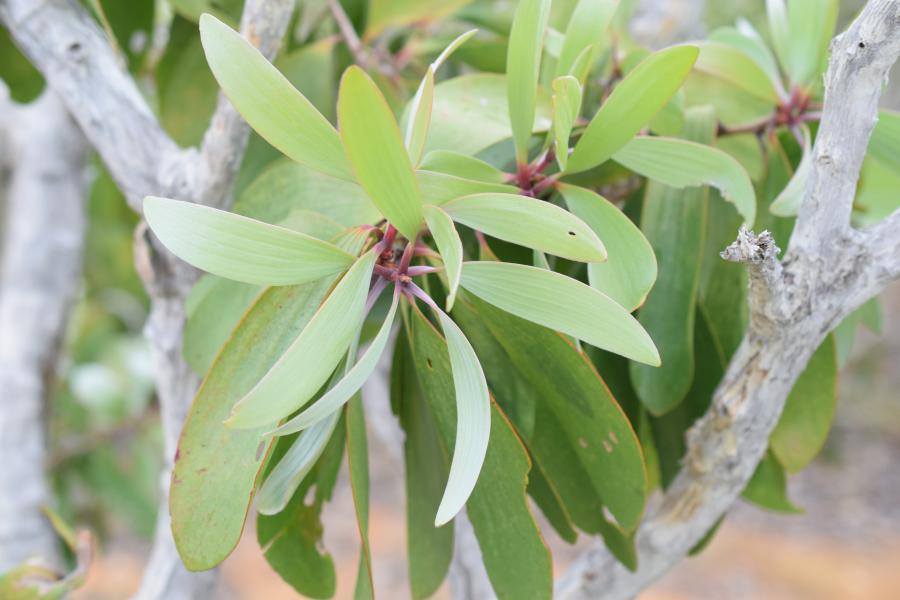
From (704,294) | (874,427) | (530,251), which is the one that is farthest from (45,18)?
(874,427)

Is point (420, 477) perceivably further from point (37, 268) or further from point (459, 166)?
point (37, 268)

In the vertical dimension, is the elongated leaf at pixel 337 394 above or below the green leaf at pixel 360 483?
above

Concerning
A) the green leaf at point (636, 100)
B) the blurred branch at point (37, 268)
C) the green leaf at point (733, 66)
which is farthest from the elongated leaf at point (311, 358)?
the blurred branch at point (37, 268)

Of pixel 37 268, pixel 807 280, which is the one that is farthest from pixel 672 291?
pixel 37 268

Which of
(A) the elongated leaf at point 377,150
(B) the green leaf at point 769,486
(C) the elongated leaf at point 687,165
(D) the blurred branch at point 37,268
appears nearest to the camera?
(A) the elongated leaf at point 377,150

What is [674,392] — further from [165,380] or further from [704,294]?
[165,380]

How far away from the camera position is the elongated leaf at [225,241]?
0.97 ft

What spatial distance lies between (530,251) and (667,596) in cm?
219

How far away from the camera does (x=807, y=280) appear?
381 mm

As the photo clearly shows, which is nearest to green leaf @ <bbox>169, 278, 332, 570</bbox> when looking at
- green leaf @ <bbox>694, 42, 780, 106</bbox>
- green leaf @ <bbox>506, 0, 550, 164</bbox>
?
green leaf @ <bbox>506, 0, 550, 164</bbox>

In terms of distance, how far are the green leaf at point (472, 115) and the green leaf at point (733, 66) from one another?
10 cm

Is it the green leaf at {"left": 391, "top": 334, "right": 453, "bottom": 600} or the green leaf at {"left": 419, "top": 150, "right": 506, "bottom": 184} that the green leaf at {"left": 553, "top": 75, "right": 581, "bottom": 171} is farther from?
the green leaf at {"left": 391, "top": 334, "right": 453, "bottom": 600}

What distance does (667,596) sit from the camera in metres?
2.35

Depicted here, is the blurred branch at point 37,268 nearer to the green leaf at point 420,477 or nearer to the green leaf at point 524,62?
the green leaf at point 420,477
